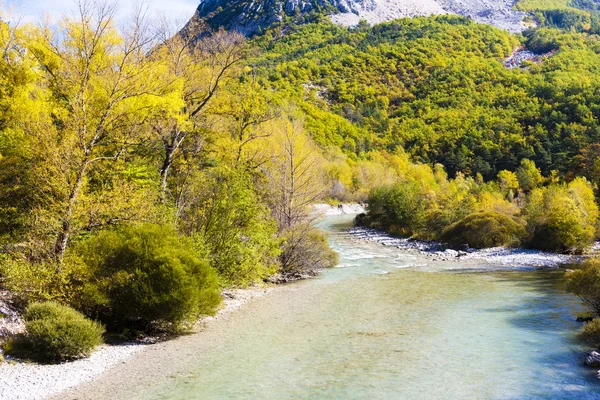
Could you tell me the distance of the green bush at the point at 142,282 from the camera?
13.8m

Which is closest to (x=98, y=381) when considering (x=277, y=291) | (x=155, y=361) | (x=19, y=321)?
(x=155, y=361)

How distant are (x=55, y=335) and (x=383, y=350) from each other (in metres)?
8.52

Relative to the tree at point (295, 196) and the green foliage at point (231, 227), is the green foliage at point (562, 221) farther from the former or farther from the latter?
the green foliage at point (231, 227)

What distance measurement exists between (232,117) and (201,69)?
362 centimetres

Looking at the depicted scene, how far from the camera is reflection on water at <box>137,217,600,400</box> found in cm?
1062

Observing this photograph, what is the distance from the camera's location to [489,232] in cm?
3534

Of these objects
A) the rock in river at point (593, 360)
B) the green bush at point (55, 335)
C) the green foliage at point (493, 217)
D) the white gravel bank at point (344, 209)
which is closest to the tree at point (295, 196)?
the green bush at point (55, 335)

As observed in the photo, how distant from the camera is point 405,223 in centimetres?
4769

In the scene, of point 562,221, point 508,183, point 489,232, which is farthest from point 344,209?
point 562,221

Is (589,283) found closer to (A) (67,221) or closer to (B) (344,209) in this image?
(A) (67,221)

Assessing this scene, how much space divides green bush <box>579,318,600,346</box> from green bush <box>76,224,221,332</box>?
11.0 m

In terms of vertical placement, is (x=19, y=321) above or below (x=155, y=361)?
above

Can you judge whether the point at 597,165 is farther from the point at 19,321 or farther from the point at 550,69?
→ the point at 550,69

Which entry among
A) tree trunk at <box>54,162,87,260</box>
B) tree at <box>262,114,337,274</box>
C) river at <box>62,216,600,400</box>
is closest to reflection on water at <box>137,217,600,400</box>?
river at <box>62,216,600,400</box>
